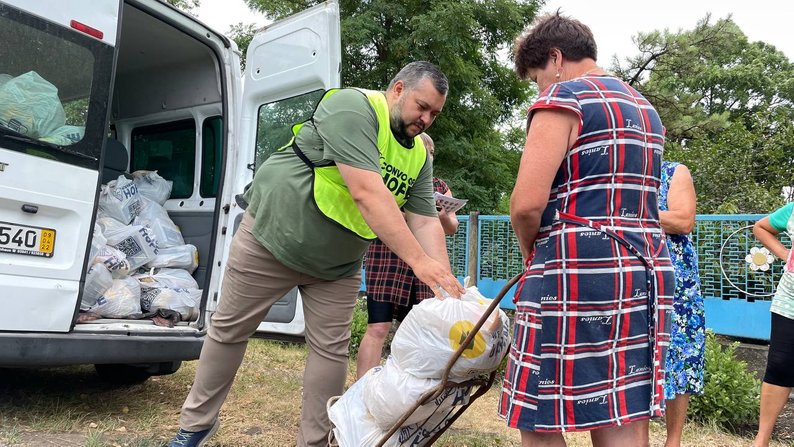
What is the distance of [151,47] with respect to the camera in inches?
186

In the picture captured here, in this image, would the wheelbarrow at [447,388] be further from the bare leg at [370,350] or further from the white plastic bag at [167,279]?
the white plastic bag at [167,279]

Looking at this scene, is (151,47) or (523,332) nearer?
(523,332)

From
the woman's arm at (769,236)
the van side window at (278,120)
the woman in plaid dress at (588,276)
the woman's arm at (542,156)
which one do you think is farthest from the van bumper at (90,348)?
the woman's arm at (769,236)

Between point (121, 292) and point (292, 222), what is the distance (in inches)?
72.5

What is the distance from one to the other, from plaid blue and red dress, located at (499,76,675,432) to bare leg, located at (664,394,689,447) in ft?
3.99

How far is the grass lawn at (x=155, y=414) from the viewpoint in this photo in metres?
3.14

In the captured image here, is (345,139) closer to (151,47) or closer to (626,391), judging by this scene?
(626,391)

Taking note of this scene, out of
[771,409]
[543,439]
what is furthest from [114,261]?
[771,409]

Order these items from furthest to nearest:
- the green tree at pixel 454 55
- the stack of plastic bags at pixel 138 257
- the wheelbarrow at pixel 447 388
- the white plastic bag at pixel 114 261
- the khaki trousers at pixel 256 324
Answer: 1. the green tree at pixel 454 55
2. the white plastic bag at pixel 114 261
3. the stack of plastic bags at pixel 138 257
4. the khaki trousers at pixel 256 324
5. the wheelbarrow at pixel 447 388

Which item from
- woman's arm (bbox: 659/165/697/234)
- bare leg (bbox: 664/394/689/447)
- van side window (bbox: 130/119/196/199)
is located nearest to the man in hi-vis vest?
woman's arm (bbox: 659/165/697/234)

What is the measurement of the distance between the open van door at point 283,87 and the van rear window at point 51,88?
3.44ft

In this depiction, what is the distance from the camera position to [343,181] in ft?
8.32

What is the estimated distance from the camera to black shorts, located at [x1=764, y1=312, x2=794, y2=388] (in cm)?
308

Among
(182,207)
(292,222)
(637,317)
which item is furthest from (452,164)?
(637,317)
